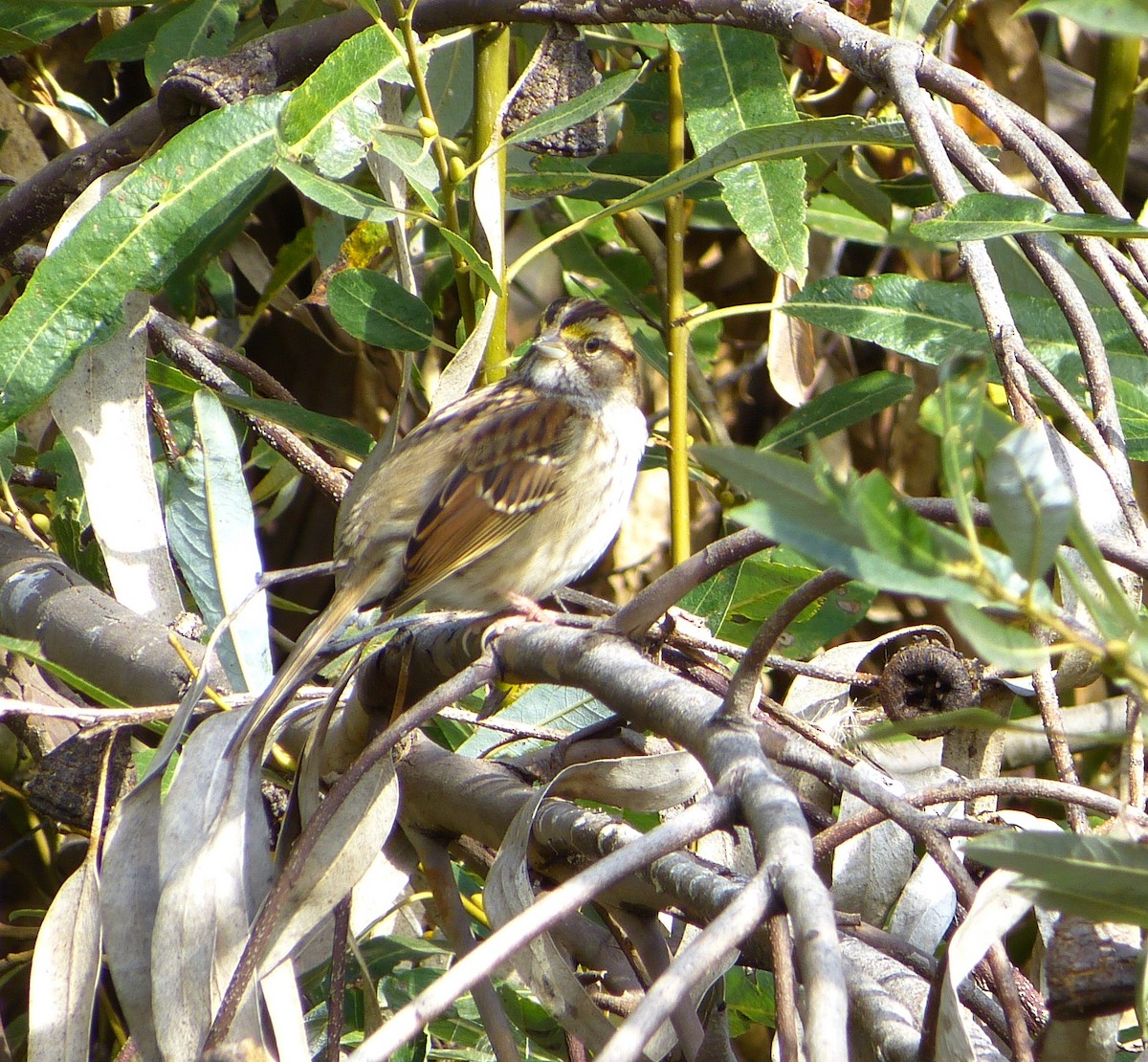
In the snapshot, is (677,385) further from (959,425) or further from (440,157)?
(959,425)

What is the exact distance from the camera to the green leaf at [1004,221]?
175cm

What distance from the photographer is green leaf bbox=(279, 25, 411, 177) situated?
2.20 metres

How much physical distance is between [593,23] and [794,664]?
1.22 metres

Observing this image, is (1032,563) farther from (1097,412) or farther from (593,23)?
(593,23)

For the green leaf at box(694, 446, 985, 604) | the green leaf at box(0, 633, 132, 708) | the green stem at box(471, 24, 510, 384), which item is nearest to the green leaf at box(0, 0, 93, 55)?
the green stem at box(471, 24, 510, 384)

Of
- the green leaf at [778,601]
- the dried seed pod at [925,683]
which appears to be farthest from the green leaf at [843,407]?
the dried seed pod at [925,683]

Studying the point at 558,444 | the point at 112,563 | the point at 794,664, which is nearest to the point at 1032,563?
the point at 794,664

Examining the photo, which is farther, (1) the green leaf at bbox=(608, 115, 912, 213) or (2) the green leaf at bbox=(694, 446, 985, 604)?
(1) the green leaf at bbox=(608, 115, 912, 213)

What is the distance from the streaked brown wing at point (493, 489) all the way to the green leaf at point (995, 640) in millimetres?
2062

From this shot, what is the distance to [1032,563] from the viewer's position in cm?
87

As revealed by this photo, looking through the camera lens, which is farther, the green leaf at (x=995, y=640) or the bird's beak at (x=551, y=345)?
the bird's beak at (x=551, y=345)

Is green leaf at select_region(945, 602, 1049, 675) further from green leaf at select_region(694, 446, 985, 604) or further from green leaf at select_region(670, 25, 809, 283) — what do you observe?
green leaf at select_region(670, 25, 809, 283)

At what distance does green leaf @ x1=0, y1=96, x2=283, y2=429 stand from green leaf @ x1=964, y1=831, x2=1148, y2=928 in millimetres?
1718

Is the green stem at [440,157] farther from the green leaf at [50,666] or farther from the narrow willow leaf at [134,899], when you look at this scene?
the narrow willow leaf at [134,899]
